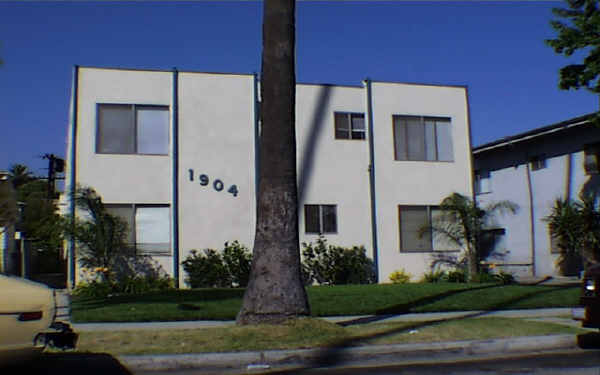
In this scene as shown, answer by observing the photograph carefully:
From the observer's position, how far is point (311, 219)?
67.8 ft

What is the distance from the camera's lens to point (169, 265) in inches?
755

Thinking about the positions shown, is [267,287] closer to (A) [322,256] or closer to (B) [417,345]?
(B) [417,345]

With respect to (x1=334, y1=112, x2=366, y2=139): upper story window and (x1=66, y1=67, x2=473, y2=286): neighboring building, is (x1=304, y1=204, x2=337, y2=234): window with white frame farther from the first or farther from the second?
(x1=334, y1=112, x2=366, y2=139): upper story window

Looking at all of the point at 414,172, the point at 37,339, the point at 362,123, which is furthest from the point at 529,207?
the point at 37,339

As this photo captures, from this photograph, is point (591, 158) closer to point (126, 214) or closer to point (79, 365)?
point (126, 214)

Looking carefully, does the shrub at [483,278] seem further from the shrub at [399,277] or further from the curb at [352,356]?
the curb at [352,356]

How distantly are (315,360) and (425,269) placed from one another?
43.9 ft

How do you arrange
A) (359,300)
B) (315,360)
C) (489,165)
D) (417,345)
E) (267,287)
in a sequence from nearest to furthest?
(315,360)
(417,345)
(267,287)
(359,300)
(489,165)

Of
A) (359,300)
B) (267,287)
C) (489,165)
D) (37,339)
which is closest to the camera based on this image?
(37,339)

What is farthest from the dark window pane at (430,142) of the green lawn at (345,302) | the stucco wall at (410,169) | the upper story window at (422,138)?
the green lawn at (345,302)

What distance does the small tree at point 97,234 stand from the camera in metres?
18.0

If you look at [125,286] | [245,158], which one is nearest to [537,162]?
[245,158]

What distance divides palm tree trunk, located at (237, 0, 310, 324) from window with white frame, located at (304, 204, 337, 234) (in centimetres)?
1015

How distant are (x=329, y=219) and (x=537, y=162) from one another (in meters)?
10.6
